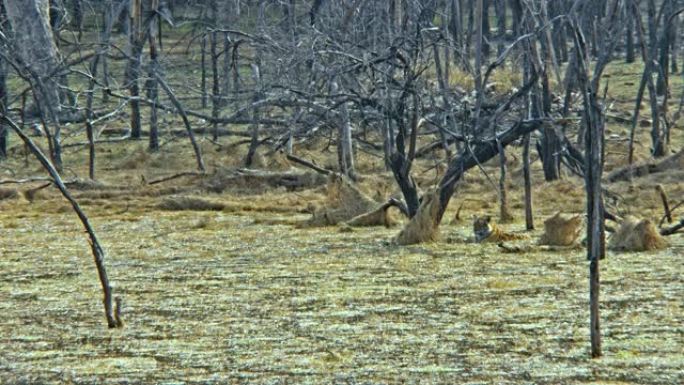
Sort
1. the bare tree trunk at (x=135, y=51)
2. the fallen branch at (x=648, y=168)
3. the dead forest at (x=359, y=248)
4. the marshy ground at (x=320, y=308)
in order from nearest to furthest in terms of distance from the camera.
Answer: the marshy ground at (x=320, y=308) → the dead forest at (x=359, y=248) → the fallen branch at (x=648, y=168) → the bare tree trunk at (x=135, y=51)

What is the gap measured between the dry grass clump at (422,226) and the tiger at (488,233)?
0.37 m

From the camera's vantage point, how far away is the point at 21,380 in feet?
24.8

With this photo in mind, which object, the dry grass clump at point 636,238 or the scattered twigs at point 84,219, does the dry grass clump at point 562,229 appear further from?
the scattered twigs at point 84,219

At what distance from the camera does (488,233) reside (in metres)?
13.0

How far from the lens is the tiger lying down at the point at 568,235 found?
39.6ft

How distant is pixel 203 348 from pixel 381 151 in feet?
43.0

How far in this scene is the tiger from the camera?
12.9m

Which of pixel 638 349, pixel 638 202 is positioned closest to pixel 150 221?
pixel 638 202

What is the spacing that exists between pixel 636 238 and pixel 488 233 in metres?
1.42

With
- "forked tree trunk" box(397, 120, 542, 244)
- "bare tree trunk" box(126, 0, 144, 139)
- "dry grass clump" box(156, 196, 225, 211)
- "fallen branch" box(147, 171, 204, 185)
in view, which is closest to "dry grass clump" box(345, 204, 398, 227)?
"forked tree trunk" box(397, 120, 542, 244)

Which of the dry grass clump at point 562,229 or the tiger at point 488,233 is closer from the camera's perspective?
the dry grass clump at point 562,229

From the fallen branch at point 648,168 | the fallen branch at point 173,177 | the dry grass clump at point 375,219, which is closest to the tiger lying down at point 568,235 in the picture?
the dry grass clump at point 375,219

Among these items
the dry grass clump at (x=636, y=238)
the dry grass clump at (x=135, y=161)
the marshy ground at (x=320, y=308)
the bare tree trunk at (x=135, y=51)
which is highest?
the bare tree trunk at (x=135, y=51)

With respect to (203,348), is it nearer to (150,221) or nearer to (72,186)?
(150,221)
